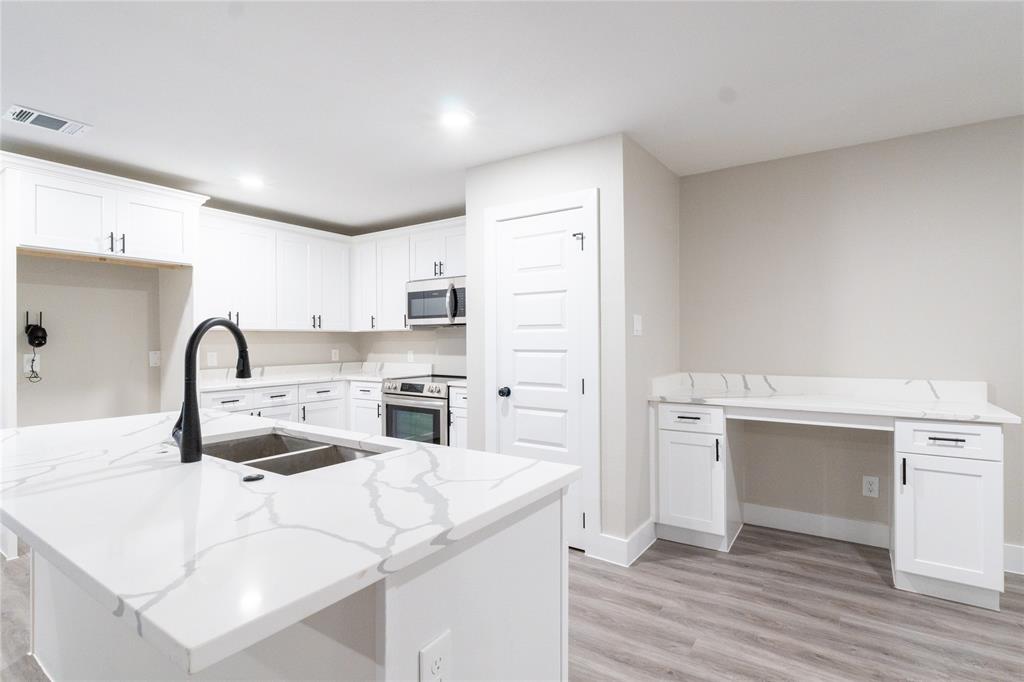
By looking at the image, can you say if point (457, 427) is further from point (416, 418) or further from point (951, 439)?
point (951, 439)

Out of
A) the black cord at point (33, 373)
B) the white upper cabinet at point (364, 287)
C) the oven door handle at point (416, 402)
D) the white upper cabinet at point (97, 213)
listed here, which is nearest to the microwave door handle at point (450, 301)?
the oven door handle at point (416, 402)

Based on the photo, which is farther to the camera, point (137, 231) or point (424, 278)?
point (424, 278)

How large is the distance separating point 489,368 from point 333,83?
1.87 meters

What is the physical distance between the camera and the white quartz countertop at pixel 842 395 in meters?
2.60

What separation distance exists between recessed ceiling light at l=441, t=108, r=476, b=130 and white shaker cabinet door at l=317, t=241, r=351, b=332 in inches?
104

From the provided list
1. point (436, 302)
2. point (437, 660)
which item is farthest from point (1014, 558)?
point (436, 302)

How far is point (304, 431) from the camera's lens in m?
2.01

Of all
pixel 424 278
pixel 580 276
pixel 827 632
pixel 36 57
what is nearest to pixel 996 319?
pixel 827 632

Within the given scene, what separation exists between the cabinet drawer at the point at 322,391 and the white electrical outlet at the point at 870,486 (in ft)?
13.8

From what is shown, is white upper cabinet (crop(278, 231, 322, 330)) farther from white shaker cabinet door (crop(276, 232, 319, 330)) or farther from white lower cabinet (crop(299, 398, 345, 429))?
white lower cabinet (crop(299, 398, 345, 429))

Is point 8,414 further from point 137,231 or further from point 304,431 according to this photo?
point 304,431

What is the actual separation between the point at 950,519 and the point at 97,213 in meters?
5.12

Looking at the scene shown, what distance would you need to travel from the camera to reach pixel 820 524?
3402 mm

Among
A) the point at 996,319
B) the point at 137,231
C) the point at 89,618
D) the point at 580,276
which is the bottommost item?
the point at 89,618
